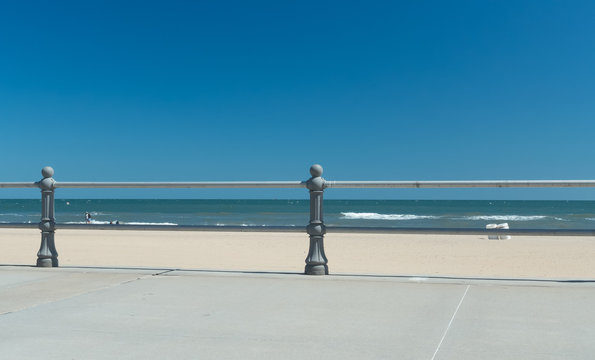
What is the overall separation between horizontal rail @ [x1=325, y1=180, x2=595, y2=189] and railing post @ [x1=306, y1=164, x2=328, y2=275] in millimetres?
106

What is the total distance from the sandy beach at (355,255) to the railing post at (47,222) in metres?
7.07

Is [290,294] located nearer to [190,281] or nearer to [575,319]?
[190,281]

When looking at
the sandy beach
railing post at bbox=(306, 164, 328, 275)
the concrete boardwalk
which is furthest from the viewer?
the sandy beach

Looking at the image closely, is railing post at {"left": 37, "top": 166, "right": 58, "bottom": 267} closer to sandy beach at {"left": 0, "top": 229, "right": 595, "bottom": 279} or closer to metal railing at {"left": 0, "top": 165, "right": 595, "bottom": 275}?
metal railing at {"left": 0, "top": 165, "right": 595, "bottom": 275}

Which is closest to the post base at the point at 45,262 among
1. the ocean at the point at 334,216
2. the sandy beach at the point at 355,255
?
the sandy beach at the point at 355,255

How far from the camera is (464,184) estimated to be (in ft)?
18.0

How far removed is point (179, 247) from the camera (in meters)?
21.3

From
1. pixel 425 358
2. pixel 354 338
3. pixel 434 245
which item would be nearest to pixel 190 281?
pixel 354 338

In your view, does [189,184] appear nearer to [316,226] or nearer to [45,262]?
[316,226]

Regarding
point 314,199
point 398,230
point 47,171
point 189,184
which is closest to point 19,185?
point 47,171

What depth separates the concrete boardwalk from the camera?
3072 millimetres

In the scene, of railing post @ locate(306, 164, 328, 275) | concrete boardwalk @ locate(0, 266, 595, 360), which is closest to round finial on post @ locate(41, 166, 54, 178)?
concrete boardwalk @ locate(0, 266, 595, 360)

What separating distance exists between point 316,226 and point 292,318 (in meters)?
1.82

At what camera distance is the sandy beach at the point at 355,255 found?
1491 cm
